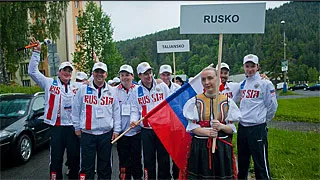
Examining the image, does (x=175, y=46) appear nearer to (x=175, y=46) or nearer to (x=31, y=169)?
(x=175, y=46)

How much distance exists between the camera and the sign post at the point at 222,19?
339cm

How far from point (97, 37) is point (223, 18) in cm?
3221

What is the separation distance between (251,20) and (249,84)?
137 cm

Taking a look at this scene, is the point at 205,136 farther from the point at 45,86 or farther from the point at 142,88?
the point at 45,86

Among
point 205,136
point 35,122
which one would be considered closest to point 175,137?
point 205,136

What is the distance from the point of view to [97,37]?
34.2 metres

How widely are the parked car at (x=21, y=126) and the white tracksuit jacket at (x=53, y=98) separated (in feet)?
6.66

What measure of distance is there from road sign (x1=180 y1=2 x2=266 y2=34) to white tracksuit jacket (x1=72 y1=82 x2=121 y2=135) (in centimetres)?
158

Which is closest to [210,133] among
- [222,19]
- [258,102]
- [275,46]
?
[222,19]

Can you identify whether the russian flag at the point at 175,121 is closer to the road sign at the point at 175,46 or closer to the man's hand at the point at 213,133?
the man's hand at the point at 213,133

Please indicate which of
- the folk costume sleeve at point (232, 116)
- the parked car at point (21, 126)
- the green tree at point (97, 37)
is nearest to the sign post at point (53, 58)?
the parked car at point (21, 126)

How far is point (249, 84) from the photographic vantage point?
14.9ft

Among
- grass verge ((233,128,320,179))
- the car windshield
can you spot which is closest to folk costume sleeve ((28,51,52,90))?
the car windshield

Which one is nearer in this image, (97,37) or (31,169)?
(31,169)
